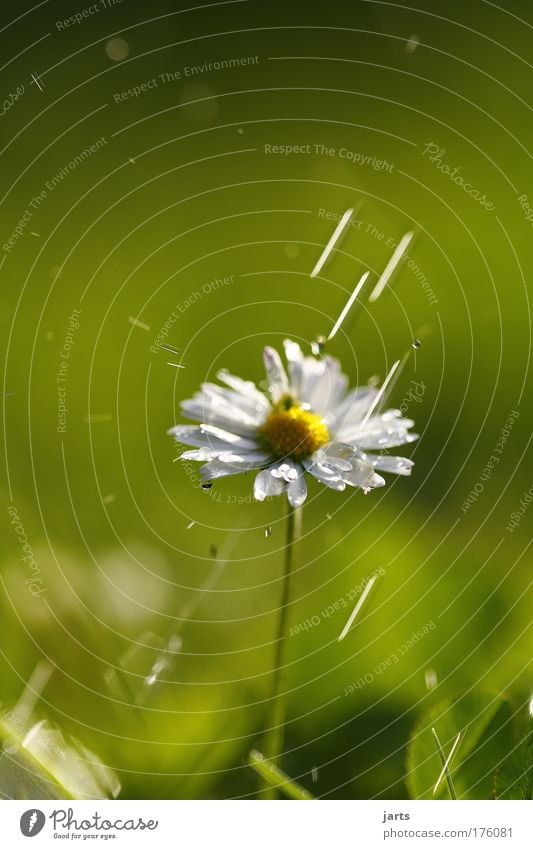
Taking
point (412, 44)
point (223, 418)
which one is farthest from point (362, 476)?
point (412, 44)

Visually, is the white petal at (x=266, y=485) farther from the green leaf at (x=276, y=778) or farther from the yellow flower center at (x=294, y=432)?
the green leaf at (x=276, y=778)

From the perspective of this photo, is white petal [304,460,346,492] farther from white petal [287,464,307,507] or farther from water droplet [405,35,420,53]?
water droplet [405,35,420,53]

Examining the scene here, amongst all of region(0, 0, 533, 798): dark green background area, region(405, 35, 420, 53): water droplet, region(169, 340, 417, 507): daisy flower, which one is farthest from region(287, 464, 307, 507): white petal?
region(405, 35, 420, 53): water droplet

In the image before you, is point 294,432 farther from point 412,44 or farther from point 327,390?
point 412,44

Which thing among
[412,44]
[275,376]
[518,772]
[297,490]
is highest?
[412,44]
